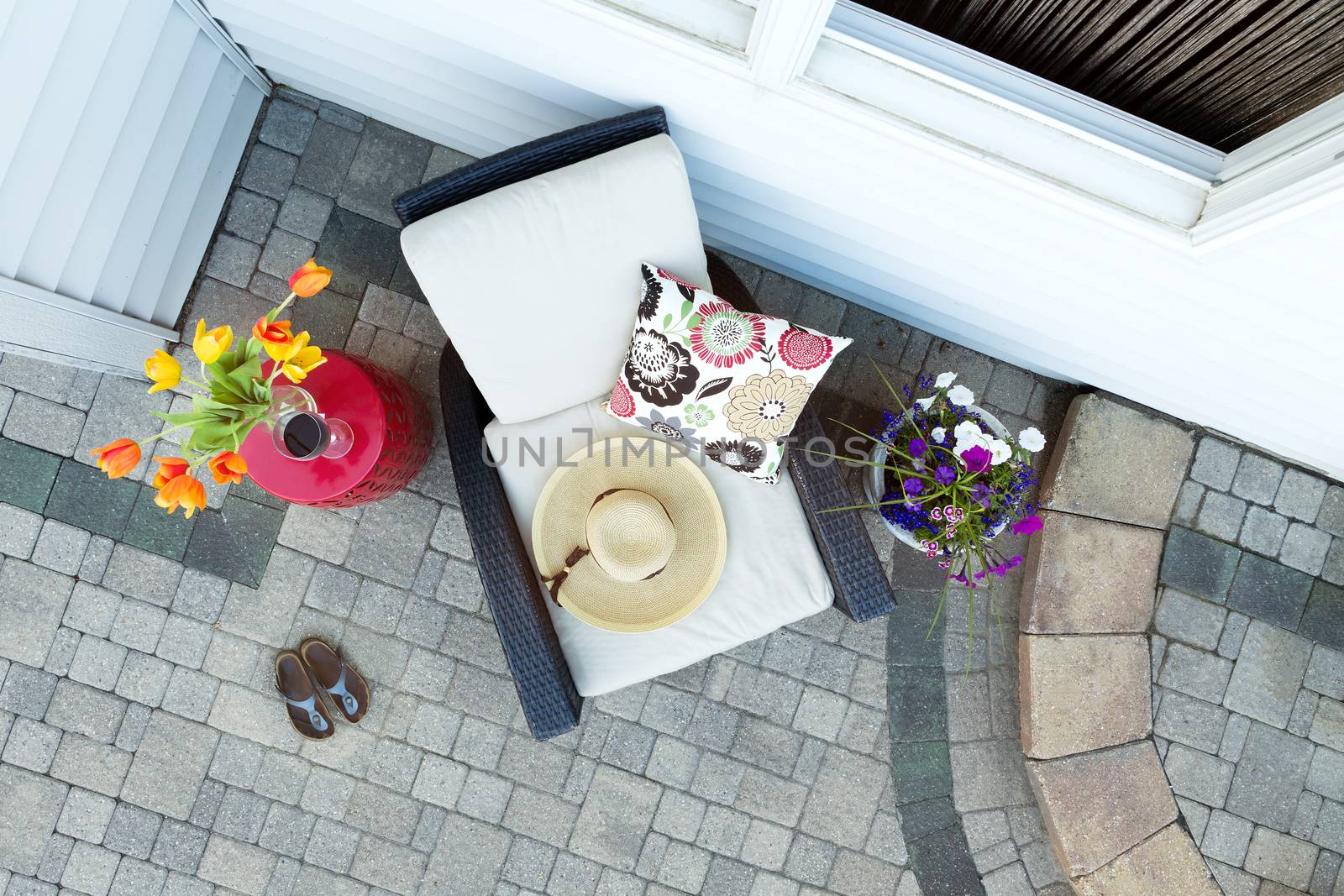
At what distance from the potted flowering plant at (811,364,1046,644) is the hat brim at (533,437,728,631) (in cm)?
47

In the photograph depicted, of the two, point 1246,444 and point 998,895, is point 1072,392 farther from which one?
point 998,895

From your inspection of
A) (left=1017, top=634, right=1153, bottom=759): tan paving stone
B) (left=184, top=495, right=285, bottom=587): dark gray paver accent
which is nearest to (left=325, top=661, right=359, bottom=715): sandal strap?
(left=184, top=495, right=285, bottom=587): dark gray paver accent

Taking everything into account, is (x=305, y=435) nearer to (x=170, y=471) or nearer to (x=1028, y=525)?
(x=170, y=471)

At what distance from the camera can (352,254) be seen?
115 inches

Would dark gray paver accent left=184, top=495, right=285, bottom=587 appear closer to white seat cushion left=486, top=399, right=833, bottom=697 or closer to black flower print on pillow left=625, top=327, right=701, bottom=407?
white seat cushion left=486, top=399, right=833, bottom=697

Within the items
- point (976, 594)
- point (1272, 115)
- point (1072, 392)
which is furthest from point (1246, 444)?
point (1272, 115)

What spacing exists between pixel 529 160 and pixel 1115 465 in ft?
7.78

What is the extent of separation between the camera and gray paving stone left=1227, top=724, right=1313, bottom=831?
295 cm

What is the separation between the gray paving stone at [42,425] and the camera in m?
2.86

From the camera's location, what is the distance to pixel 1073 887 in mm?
2879

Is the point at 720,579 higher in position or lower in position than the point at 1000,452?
lower

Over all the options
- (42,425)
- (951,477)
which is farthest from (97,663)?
(951,477)

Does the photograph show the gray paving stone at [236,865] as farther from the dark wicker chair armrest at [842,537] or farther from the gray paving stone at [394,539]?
the dark wicker chair armrest at [842,537]

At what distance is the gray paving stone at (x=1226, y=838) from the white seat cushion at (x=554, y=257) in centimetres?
286
